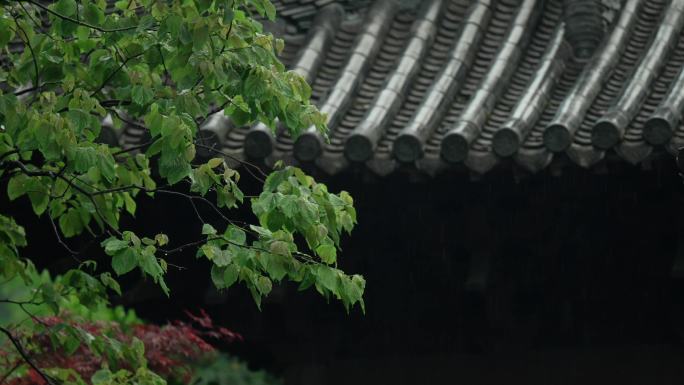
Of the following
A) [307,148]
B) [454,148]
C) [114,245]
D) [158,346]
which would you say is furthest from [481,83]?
[114,245]

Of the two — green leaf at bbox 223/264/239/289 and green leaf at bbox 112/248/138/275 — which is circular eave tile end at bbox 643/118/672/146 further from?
green leaf at bbox 112/248/138/275

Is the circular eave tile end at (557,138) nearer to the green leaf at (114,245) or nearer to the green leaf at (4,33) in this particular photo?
the green leaf at (114,245)

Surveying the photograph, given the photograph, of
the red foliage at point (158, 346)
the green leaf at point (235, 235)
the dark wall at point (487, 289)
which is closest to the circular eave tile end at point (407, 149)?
the dark wall at point (487, 289)

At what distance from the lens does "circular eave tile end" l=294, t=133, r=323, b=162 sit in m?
5.55

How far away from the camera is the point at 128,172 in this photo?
15.0 ft

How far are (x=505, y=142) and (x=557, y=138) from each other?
0.23 metres

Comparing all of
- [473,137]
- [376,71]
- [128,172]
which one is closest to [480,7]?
[376,71]

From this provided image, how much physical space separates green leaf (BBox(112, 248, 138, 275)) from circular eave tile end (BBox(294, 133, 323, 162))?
5.42ft

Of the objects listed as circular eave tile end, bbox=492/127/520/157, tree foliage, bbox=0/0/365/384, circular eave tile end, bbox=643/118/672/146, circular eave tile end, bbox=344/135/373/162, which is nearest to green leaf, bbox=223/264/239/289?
tree foliage, bbox=0/0/365/384

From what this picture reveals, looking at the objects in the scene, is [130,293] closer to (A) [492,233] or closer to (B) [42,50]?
(A) [492,233]

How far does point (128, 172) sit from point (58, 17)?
2.08ft

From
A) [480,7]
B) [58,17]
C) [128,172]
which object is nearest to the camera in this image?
[58,17]

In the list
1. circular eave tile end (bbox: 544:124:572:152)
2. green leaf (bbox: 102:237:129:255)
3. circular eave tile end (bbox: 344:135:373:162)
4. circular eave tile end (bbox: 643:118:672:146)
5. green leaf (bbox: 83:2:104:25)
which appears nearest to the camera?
green leaf (bbox: 102:237:129:255)

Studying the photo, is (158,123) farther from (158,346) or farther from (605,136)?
(158,346)
